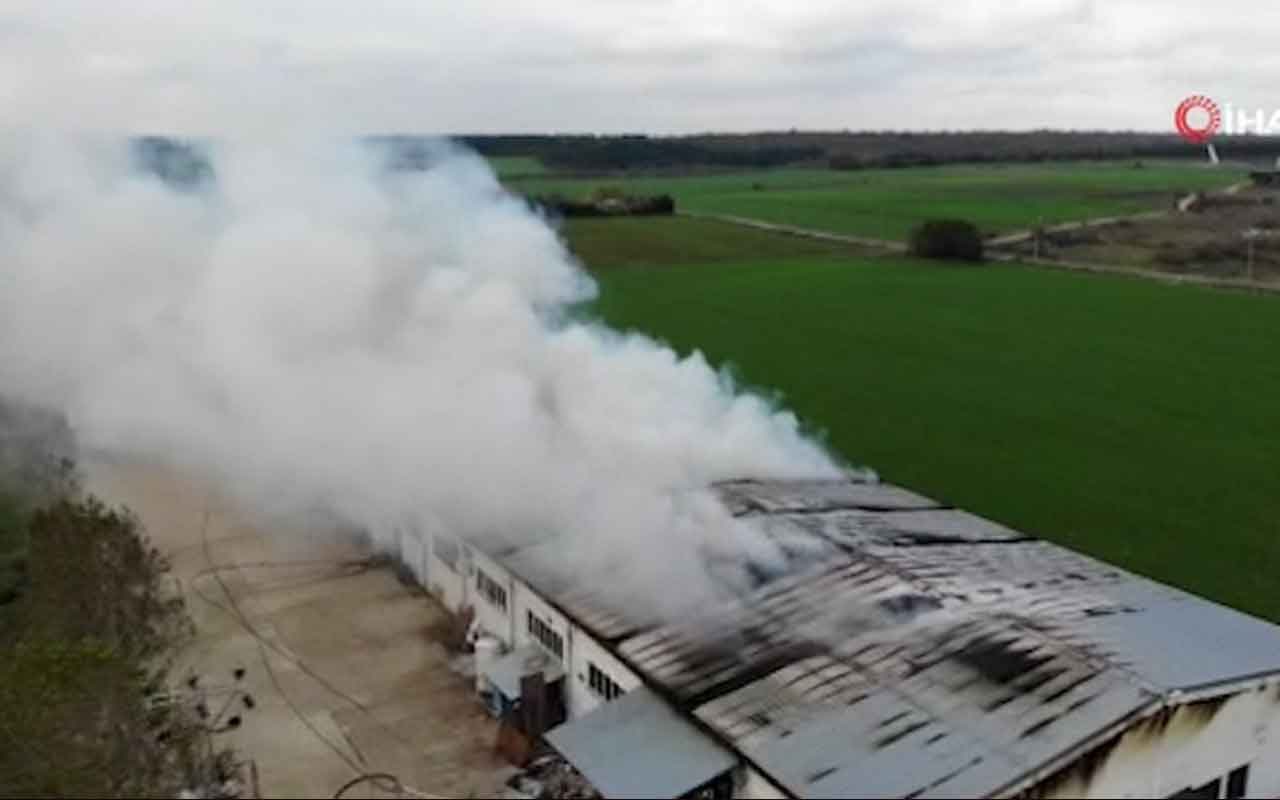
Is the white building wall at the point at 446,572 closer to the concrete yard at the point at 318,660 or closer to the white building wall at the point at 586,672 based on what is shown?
the concrete yard at the point at 318,660

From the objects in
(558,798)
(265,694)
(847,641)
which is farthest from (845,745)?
(265,694)

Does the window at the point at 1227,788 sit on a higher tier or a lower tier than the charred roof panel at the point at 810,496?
lower

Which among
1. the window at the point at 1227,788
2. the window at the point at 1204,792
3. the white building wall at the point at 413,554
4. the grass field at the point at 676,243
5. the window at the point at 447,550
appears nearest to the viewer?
the window at the point at 1204,792

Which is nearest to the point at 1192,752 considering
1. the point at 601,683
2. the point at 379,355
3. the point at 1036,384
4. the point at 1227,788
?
the point at 1227,788

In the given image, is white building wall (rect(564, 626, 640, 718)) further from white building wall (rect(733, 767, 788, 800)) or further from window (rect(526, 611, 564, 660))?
white building wall (rect(733, 767, 788, 800))

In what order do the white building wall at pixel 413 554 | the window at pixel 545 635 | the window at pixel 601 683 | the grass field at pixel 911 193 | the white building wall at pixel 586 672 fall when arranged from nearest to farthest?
the white building wall at pixel 586 672 → the window at pixel 601 683 → the window at pixel 545 635 → the white building wall at pixel 413 554 → the grass field at pixel 911 193

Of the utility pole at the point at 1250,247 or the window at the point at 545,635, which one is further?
the utility pole at the point at 1250,247

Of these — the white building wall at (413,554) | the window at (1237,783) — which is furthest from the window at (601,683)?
the window at (1237,783)
